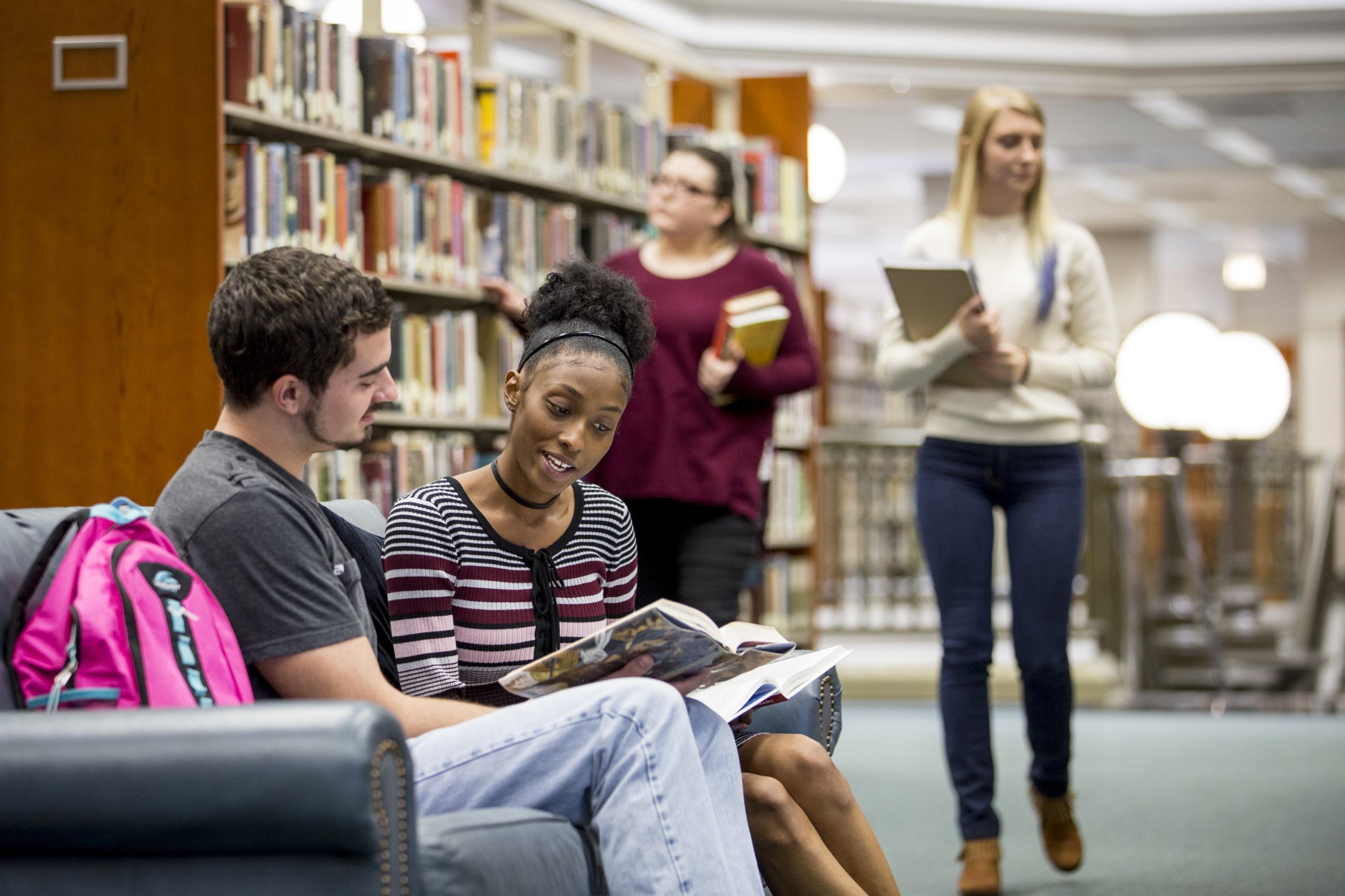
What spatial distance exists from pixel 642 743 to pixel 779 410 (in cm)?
324

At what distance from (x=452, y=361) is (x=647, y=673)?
211 cm

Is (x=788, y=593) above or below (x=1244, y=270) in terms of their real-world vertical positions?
below

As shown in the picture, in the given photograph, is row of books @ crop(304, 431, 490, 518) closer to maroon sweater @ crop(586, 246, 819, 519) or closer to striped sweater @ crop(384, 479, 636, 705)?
maroon sweater @ crop(586, 246, 819, 519)

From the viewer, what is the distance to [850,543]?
12016 mm

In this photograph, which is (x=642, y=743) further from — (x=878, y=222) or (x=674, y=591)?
(x=878, y=222)

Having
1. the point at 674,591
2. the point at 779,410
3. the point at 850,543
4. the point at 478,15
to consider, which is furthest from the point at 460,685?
the point at 850,543

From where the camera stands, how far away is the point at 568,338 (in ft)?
6.20

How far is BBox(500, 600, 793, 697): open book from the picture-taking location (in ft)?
4.95

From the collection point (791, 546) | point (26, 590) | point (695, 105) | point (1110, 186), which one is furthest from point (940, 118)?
point (26, 590)

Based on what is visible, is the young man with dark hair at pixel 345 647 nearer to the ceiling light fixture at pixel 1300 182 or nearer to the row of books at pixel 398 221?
the row of books at pixel 398 221

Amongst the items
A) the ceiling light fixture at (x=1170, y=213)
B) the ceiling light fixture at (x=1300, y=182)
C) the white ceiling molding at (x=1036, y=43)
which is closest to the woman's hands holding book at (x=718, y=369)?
the white ceiling molding at (x=1036, y=43)

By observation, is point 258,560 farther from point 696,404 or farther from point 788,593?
point 788,593

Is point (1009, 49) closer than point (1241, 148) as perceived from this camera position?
Yes

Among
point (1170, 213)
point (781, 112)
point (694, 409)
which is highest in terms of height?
point (1170, 213)
